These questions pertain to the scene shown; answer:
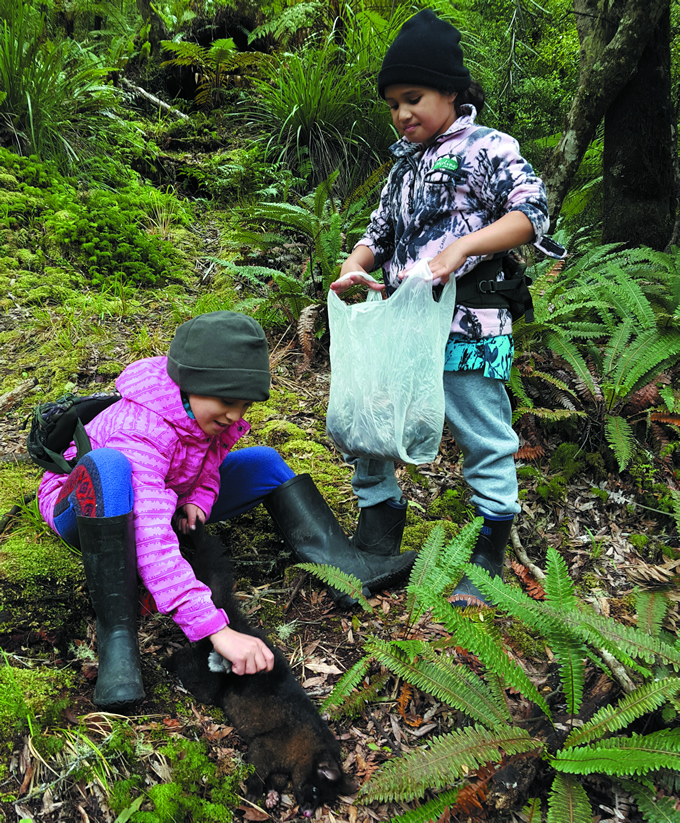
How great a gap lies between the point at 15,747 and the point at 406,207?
2.45 m

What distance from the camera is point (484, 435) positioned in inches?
93.3

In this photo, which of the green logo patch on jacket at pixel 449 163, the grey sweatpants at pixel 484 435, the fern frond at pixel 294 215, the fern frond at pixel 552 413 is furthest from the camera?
the fern frond at pixel 294 215

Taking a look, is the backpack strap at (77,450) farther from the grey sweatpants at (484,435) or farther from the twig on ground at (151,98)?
the twig on ground at (151,98)

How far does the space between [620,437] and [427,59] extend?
2.34 m

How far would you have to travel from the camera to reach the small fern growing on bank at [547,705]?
149 centimetres

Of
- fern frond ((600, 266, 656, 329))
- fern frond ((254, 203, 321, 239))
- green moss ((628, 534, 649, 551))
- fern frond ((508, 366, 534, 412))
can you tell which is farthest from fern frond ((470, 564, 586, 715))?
fern frond ((254, 203, 321, 239))

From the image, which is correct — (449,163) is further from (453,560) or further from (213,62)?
(213,62)

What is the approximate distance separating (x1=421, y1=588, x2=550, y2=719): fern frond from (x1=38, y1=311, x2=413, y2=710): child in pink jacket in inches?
25.0

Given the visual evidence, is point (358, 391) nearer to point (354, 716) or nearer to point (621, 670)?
point (354, 716)

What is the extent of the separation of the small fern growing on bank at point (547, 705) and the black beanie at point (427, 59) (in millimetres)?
1866

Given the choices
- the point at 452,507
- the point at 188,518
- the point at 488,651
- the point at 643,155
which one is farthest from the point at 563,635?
the point at 643,155

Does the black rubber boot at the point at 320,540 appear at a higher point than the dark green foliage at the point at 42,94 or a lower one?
lower

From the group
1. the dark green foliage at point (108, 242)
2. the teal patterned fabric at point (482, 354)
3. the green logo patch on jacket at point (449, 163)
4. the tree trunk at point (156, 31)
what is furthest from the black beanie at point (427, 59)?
the tree trunk at point (156, 31)

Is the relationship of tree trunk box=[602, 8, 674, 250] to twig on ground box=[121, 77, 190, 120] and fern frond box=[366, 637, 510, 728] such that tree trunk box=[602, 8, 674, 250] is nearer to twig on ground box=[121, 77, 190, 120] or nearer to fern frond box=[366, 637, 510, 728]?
fern frond box=[366, 637, 510, 728]
